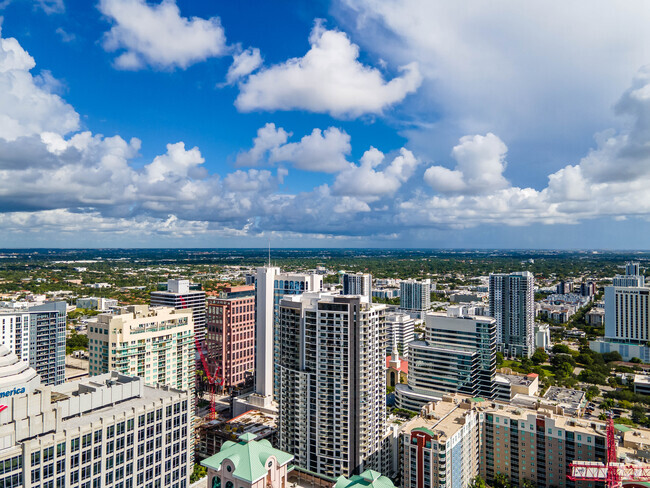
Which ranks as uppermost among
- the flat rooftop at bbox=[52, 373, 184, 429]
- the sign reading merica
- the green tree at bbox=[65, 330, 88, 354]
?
the sign reading merica

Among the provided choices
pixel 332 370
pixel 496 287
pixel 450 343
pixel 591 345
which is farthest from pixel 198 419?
pixel 591 345

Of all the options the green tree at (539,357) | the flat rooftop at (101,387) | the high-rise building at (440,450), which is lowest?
the green tree at (539,357)

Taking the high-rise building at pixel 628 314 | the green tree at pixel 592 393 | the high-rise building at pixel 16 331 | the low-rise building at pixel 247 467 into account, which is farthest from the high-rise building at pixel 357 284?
the low-rise building at pixel 247 467

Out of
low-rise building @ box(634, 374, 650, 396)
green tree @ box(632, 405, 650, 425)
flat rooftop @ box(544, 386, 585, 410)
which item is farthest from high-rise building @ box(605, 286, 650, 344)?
green tree @ box(632, 405, 650, 425)

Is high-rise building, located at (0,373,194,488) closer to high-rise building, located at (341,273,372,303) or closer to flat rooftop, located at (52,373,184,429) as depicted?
flat rooftop, located at (52,373,184,429)

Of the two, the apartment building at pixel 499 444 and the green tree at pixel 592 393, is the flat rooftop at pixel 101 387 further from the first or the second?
the green tree at pixel 592 393

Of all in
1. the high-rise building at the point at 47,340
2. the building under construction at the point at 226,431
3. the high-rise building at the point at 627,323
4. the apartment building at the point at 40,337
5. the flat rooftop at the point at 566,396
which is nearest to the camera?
the building under construction at the point at 226,431

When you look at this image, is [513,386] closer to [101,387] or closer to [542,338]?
[542,338]
